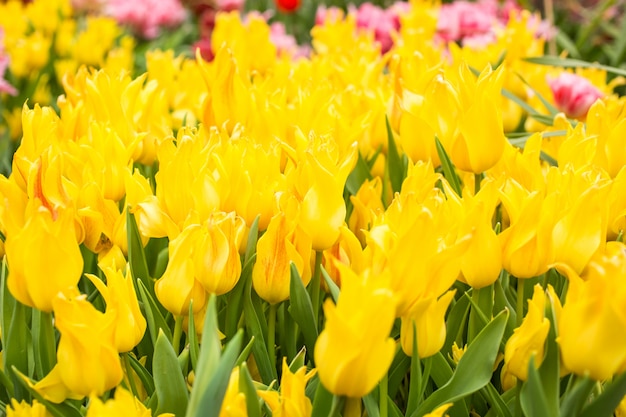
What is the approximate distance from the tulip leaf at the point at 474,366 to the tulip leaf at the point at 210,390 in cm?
19

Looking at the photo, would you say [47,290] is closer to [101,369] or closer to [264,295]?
[101,369]

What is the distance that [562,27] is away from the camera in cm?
432

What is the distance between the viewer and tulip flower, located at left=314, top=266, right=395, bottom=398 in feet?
1.69

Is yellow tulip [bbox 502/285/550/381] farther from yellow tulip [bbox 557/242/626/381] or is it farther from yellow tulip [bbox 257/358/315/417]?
yellow tulip [bbox 257/358/315/417]

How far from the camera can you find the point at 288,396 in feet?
2.07

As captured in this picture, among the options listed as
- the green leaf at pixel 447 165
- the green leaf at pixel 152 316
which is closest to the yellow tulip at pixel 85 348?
the green leaf at pixel 152 316

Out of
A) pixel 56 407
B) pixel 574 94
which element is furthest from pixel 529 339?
pixel 574 94

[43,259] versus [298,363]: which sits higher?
[43,259]

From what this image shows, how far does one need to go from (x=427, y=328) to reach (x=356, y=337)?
15cm

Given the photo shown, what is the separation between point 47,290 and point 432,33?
1455mm

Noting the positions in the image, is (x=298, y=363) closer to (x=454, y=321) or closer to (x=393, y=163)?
(x=454, y=321)

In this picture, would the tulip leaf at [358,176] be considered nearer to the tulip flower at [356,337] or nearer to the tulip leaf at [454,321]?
the tulip leaf at [454,321]

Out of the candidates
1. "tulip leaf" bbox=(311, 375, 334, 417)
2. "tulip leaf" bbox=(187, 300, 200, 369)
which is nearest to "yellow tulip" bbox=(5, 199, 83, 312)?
"tulip leaf" bbox=(187, 300, 200, 369)

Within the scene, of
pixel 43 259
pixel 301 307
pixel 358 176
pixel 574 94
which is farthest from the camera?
pixel 574 94
